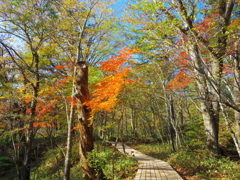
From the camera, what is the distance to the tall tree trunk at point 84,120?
5.95 m

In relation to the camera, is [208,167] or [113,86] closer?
[208,167]

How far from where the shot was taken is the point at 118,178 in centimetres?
545

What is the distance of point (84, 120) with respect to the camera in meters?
6.41

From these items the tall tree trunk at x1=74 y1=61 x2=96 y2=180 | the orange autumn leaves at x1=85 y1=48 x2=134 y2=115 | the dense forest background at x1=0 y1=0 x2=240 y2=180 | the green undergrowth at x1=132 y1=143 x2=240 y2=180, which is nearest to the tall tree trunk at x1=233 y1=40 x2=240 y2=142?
the dense forest background at x1=0 y1=0 x2=240 y2=180

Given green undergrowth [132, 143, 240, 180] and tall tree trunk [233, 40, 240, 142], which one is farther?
green undergrowth [132, 143, 240, 180]

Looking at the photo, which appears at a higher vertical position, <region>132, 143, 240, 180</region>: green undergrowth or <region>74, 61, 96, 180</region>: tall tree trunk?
<region>74, 61, 96, 180</region>: tall tree trunk

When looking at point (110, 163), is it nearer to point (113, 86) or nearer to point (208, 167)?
point (113, 86)

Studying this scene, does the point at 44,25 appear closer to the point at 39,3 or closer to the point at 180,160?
the point at 39,3

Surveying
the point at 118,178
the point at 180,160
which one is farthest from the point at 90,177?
the point at 180,160

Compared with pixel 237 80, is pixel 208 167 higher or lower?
lower

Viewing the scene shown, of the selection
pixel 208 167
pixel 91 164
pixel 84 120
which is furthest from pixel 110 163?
pixel 208 167

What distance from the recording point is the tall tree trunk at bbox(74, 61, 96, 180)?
5.95m

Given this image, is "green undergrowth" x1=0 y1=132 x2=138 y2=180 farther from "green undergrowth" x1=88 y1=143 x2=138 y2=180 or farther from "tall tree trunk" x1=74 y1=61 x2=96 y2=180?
"tall tree trunk" x1=74 y1=61 x2=96 y2=180

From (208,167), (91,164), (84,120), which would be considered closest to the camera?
(208,167)
